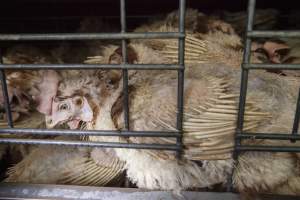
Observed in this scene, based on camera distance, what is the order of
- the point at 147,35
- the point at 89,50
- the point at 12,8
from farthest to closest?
1. the point at 12,8
2. the point at 89,50
3. the point at 147,35

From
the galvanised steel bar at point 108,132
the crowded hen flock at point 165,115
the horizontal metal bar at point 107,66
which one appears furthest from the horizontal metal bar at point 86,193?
the horizontal metal bar at point 107,66

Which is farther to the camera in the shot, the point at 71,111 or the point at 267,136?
the point at 71,111

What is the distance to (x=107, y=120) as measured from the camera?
0.70 meters

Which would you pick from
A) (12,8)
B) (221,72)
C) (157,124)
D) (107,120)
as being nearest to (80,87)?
(107,120)

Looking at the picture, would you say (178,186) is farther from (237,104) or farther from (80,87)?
(80,87)

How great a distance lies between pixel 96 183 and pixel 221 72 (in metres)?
0.37

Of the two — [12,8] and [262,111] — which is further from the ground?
[12,8]

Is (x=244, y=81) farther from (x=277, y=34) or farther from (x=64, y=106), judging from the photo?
(x=64, y=106)

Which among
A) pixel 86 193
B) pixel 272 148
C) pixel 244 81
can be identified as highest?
pixel 244 81

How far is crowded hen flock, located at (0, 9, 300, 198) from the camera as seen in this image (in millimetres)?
633

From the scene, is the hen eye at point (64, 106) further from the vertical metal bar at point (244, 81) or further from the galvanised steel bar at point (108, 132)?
the vertical metal bar at point (244, 81)

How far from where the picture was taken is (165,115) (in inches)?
25.1

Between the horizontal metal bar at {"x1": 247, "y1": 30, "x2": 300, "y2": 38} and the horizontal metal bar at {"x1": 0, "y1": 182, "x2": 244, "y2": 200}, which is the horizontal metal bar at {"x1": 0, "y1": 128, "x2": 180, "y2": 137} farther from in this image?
the horizontal metal bar at {"x1": 247, "y1": 30, "x2": 300, "y2": 38}

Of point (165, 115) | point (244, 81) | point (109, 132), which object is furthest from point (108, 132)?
point (244, 81)
